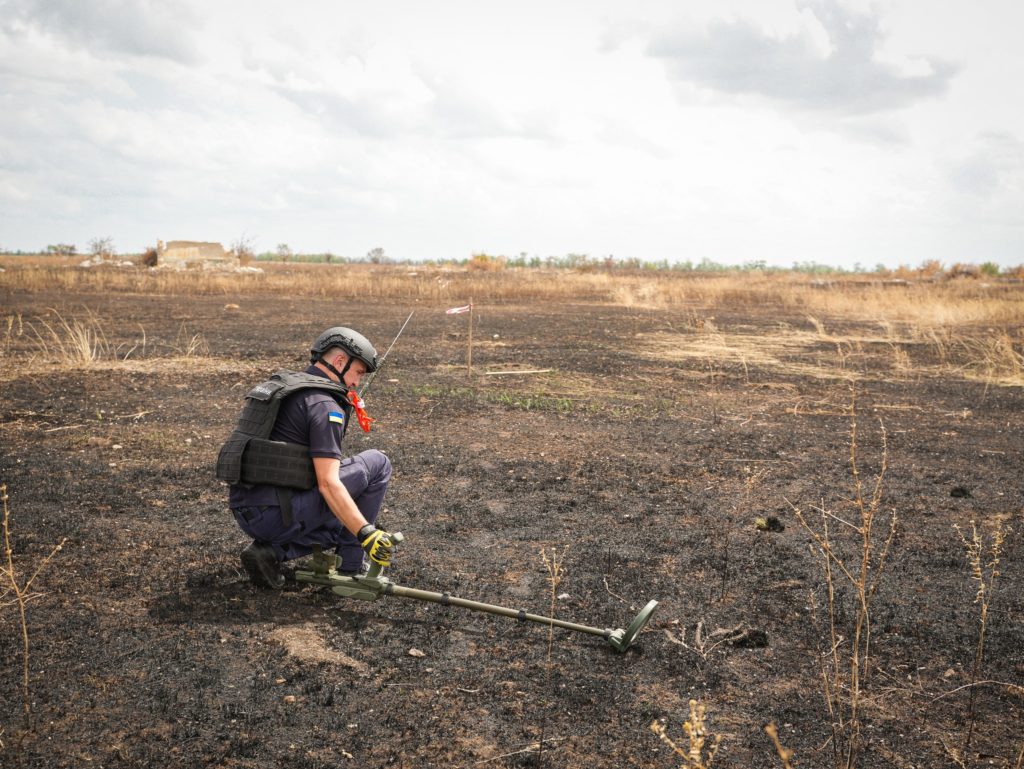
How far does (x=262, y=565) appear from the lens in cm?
418

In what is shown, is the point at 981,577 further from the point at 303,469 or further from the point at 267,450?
the point at 267,450

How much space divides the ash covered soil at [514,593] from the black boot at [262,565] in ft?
0.51

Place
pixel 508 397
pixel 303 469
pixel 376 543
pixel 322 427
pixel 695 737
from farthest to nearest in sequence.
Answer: pixel 508 397 < pixel 303 469 < pixel 322 427 < pixel 376 543 < pixel 695 737

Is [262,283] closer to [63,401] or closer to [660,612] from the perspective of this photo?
[63,401]

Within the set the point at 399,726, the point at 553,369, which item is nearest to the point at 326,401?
the point at 399,726

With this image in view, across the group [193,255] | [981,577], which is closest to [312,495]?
[981,577]

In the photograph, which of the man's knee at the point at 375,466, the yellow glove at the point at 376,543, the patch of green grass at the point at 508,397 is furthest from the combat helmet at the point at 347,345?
the patch of green grass at the point at 508,397

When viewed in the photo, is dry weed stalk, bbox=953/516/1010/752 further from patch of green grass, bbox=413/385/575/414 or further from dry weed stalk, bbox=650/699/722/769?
patch of green grass, bbox=413/385/575/414

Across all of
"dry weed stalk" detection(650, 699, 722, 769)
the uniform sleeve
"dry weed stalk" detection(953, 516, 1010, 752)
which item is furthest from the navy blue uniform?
"dry weed stalk" detection(953, 516, 1010, 752)

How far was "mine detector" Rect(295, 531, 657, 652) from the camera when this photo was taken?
12.4ft

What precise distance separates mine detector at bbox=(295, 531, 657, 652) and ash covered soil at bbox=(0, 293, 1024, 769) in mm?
103

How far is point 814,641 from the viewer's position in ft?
13.3

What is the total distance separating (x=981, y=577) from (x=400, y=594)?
9.60 feet

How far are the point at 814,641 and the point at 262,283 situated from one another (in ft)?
98.2
